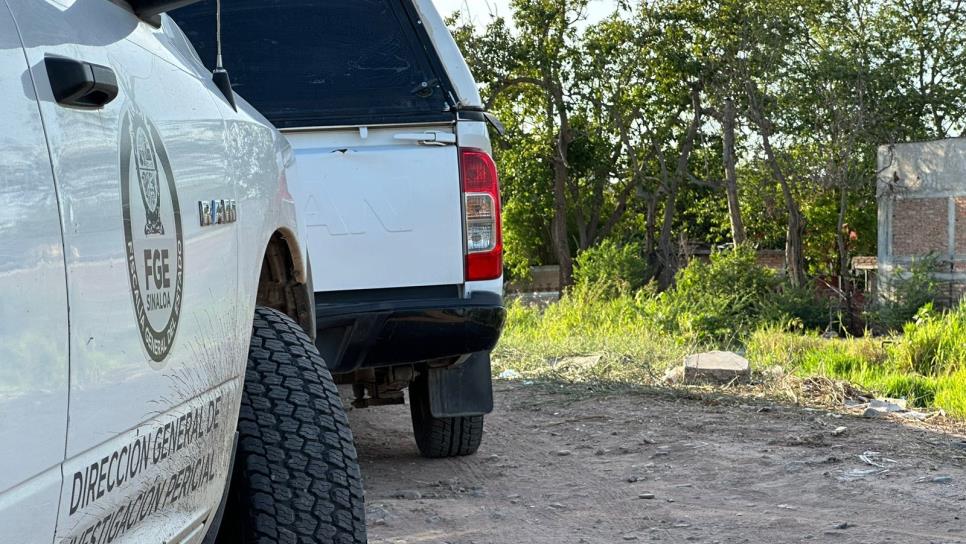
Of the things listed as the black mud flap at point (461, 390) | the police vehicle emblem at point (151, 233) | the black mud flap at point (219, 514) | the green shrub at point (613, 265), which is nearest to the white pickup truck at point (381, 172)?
the black mud flap at point (461, 390)

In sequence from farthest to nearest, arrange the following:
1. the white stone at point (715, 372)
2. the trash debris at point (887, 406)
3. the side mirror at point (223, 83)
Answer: the white stone at point (715, 372) < the trash debris at point (887, 406) < the side mirror at point (223, 83)

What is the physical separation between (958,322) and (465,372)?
415 inches

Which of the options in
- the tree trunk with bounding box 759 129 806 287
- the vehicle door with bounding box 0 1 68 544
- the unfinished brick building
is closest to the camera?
the vehicle door with bounding box 0 1 68 544

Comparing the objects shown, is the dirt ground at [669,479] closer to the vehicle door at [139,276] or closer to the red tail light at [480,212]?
the red tail light at [480,212]

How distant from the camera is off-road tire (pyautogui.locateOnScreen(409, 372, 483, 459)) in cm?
605

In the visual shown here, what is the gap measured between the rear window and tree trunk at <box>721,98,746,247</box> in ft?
84.2

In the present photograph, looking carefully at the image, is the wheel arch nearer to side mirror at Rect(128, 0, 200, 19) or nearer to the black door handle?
side mirror at Rect(128, 0, 200, 19)

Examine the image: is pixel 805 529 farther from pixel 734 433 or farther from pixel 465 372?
pixel 734 433

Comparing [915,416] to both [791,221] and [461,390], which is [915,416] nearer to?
[461,390]

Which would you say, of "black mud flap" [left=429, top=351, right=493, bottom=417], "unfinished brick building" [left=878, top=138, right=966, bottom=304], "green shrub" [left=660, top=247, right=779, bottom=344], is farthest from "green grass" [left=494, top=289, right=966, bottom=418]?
"unfinished brick building" [left=878, top=138, right=966, bottom=304]

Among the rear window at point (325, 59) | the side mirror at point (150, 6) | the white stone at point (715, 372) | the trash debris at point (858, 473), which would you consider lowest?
the trash debris at point (858, 473)

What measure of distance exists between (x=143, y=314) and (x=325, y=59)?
3.39 meters

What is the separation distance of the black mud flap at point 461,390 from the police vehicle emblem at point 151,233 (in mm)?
3481

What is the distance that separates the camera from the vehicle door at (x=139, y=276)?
168 cm
